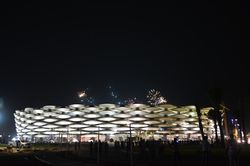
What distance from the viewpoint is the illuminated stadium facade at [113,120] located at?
156 meters

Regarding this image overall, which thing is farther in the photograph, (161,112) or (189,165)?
(161,112)

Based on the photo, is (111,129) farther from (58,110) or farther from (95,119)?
(58,110)

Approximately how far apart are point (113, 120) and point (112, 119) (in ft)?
2.06

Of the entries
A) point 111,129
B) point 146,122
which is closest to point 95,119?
point 111,129

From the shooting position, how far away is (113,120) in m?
160

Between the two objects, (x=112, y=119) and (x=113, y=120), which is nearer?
(x=113, y=120)

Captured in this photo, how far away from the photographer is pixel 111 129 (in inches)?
6191

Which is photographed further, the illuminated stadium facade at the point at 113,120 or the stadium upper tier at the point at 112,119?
the stadium upper tier at the point at 112,119

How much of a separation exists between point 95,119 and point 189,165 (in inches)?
5504

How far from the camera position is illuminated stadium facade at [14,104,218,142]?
156250 mm

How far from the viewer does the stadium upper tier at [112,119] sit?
157 meters

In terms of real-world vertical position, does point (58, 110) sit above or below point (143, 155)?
above

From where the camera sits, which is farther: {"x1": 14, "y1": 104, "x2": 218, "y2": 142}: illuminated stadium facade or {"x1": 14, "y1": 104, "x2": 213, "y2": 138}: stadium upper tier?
{"x1": 14, "y1": 104, "x2": 213, "y2": 138}: stadium upper tier

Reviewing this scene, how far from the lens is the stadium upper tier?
156875mm
